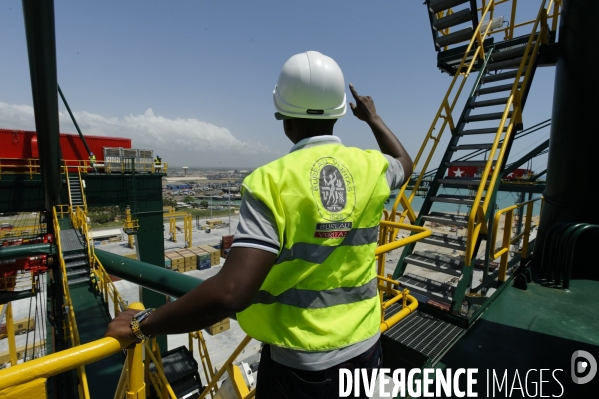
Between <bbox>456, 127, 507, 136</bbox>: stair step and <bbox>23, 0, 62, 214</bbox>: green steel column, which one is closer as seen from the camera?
<bbox>23, 0, 62, 214</bbox>: green steel column

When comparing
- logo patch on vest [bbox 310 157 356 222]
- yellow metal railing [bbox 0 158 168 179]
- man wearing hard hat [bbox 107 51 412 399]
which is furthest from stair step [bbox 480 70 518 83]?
yellow metal railing [bbox 0 158 168 179]

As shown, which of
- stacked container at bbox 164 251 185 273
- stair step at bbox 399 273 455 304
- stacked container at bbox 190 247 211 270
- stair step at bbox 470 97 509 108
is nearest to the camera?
stair step at bbox 399 273 455 304

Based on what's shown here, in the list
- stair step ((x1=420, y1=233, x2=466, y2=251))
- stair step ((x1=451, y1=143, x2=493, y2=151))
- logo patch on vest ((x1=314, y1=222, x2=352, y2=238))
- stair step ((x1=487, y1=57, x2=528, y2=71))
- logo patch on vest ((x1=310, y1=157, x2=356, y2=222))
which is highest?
stair step ((x1=487, y1=57, x2=528, y2=71))

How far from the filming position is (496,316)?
376 cm

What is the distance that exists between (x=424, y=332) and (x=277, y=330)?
2.97 m

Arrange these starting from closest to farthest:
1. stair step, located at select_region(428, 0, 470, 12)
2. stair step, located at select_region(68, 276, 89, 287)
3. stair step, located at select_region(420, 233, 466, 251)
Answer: stair step, located at select_region(420, 233, 466, 251) < stair step, located at select_region(68, 276, 89, 287) < stair step, located at select_region(428, 0, 470, 12)

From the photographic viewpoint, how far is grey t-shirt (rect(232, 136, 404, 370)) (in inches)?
41.2

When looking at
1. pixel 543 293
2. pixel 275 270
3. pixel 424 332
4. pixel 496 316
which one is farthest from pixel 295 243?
pixel 543 293

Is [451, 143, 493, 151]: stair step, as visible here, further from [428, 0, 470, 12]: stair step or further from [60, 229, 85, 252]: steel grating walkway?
[60, 229, 85, 252]: steel grating walkway

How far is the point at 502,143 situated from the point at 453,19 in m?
3.46

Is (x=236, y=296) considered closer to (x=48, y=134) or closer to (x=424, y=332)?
(x=424, y=332)

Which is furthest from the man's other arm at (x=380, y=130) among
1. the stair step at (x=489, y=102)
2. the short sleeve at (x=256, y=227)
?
the stair step at (x=489, y=102)

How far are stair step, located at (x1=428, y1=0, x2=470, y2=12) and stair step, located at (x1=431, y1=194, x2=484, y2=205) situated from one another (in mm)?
4076

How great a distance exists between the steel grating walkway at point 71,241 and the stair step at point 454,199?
6958 millimetres
